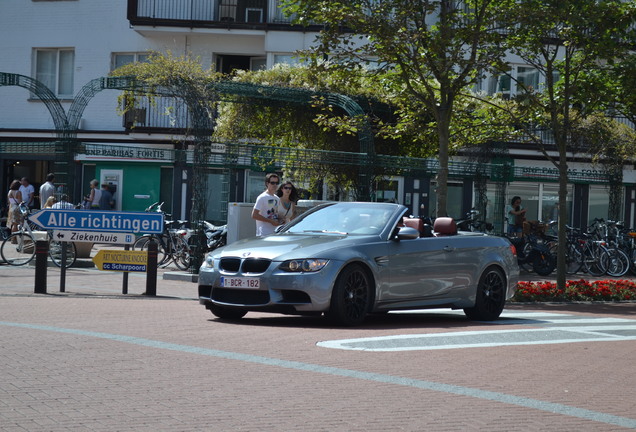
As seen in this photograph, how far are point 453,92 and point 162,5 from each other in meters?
18.3

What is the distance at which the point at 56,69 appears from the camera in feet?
121

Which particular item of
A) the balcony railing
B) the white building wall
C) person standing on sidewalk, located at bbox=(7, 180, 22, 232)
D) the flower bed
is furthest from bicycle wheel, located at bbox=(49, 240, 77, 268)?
the balcony railing

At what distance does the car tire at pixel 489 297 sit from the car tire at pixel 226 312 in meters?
3.07

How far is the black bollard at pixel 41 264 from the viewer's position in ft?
49.3

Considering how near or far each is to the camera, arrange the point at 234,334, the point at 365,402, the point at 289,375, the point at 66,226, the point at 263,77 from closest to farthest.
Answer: the point at 365,402 < the point at 289,375 < the point at 234,334 < the point at 66,226 < the point at 263,77

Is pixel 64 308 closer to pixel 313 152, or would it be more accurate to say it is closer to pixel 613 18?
pixel 313 152

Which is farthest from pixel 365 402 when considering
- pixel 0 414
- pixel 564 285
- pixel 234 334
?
pixel 564 285

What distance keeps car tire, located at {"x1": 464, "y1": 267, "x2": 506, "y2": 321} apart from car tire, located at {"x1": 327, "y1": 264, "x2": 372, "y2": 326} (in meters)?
2.16

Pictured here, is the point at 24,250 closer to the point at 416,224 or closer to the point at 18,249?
the point at 18,249

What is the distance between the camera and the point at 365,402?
7.05 meters

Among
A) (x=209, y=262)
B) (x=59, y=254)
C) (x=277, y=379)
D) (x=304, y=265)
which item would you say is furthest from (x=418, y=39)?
(x=277, y=379)

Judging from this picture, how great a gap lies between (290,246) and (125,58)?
2585cm

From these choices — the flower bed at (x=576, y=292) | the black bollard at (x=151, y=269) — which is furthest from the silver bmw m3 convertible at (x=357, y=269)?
the flower bed at (x=576, y=292)

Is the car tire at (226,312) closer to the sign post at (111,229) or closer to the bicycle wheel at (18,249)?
the sign post at (111,229)
